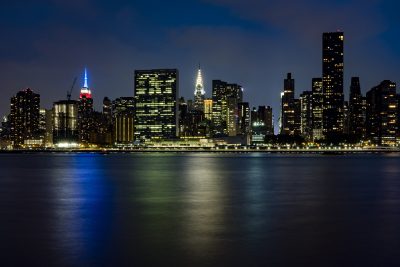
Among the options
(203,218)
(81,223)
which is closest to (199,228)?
(203,218)

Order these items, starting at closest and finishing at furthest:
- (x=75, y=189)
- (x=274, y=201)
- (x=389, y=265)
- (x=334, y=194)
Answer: (x=389, y=265) < (x=274, y=201) < (x=334, y=194) < (x=75, y=189)

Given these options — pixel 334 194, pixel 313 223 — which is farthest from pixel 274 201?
pixel 313 223

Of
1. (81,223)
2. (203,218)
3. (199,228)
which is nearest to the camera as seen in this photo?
(199,228)

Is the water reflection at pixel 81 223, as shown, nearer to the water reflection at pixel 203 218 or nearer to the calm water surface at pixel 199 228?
the calm water surface at pixel 199 228

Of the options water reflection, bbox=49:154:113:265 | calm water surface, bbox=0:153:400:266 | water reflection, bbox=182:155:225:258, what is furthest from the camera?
water reflection, bbox=182:155:225:258

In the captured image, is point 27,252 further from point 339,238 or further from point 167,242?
point 339,238

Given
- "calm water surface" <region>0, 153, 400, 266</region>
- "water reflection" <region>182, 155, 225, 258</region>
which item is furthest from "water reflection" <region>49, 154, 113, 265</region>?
"water reflection" <region>182, 155, 225, 258</region>

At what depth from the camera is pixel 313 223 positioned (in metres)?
27.0

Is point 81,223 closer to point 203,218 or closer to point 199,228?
point 199,228

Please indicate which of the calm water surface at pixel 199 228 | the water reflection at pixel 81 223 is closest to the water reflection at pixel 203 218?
the calm water surface at pixel 199 228

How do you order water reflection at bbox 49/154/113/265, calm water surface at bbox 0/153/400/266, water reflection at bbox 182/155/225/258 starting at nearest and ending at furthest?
calm water surface at bbox 0/153/400/266 < water reflection at bbox 49/154/113/265 < water reflection at bbox 182/155/225/258

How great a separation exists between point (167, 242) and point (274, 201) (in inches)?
702

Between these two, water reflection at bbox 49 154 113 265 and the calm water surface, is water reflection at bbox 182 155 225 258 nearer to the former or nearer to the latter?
the calm water surface

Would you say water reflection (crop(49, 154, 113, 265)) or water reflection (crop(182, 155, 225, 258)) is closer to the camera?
water reflection (crop(49, 154, 113, 265))
